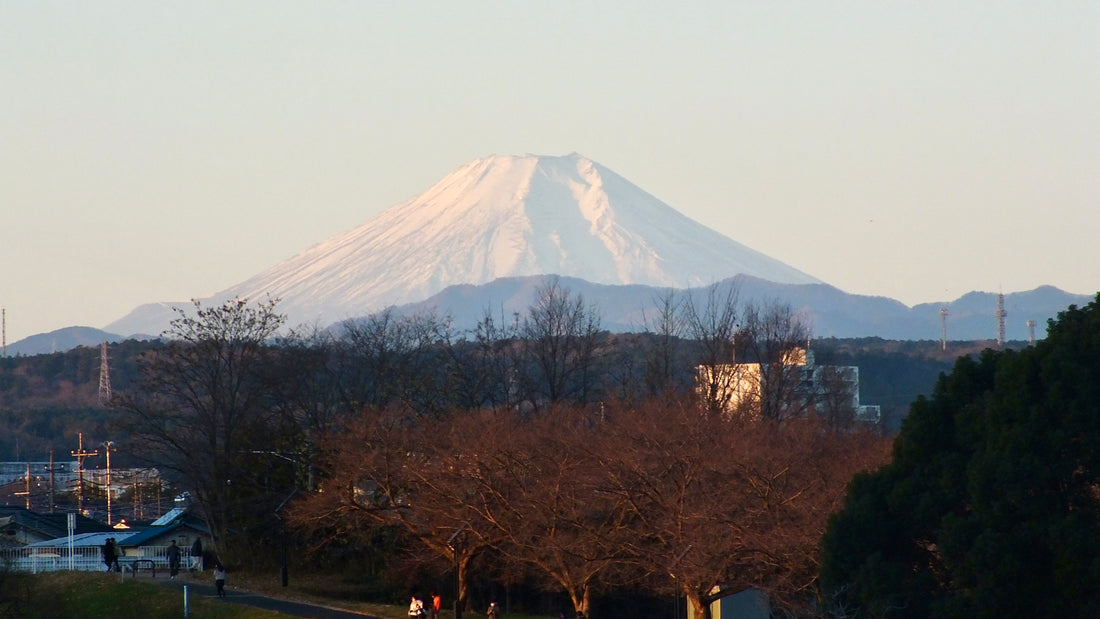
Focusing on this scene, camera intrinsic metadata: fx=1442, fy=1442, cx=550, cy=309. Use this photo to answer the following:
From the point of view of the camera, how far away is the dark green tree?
19.8 meters

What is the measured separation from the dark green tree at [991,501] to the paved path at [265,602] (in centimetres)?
1494

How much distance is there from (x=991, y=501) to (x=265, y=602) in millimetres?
21312

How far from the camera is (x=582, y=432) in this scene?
115ft

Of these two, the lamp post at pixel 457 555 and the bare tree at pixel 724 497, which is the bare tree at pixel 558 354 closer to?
the lamp post at pixel 457 555

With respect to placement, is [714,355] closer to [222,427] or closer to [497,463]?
[222,427]

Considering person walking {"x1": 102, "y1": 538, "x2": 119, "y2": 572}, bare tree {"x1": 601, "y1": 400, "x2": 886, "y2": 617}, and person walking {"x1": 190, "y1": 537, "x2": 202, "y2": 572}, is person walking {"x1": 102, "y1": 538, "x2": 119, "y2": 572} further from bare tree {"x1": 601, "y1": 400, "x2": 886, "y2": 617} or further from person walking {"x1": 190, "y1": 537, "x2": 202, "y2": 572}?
bare tree {"x1": 601, "y1": 400, "x2": 886, "y2": 617}

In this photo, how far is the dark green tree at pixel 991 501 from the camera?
1981 cm

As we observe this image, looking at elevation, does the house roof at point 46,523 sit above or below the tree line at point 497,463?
below

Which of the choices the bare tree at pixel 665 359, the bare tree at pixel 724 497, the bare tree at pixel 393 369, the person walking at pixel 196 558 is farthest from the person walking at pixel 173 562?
the bare tree at pixel 724 497

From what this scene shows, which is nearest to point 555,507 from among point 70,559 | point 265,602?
point 265,602

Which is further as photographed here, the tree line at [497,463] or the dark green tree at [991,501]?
the tree line at [497,463]

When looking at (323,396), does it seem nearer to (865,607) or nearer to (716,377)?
(716,377)

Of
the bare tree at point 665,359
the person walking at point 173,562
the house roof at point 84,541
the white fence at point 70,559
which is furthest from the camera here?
the bare tree at point 665,359

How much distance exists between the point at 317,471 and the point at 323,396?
23.3ft
